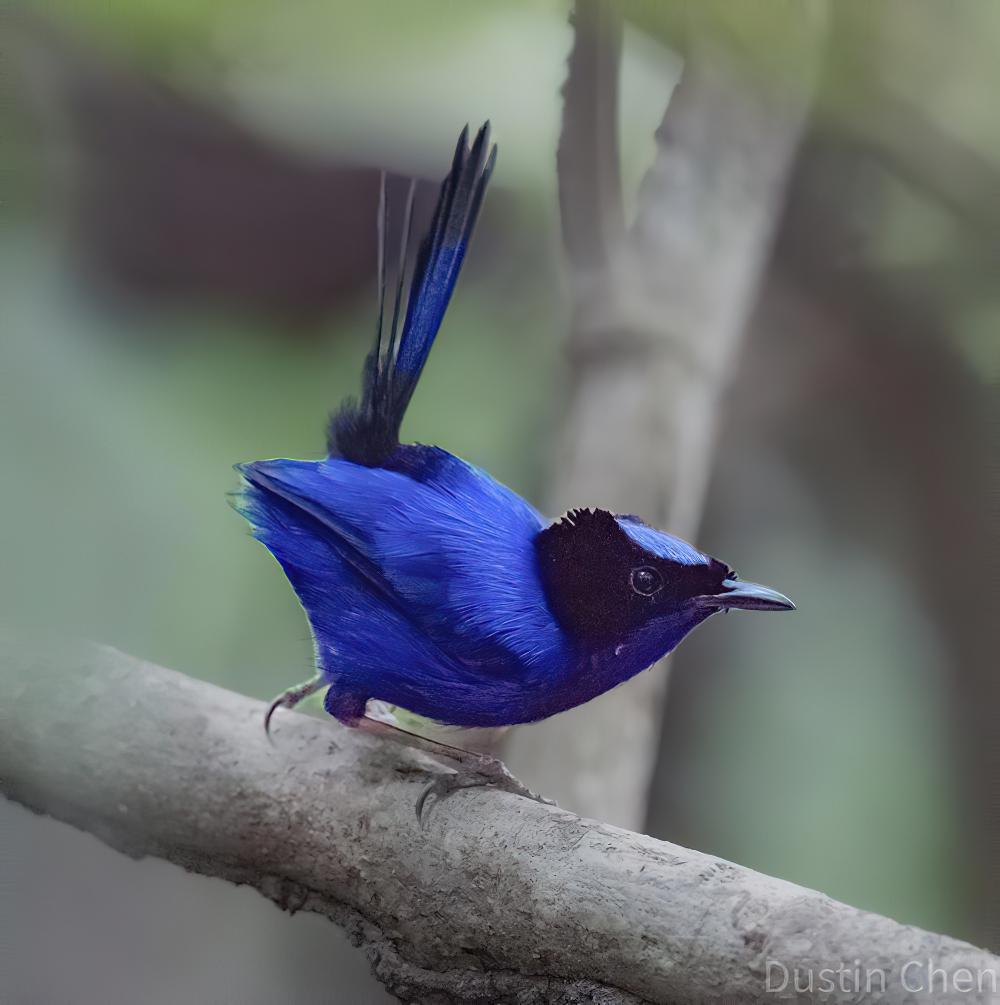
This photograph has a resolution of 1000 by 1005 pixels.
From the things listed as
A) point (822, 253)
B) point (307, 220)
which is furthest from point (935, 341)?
point (307, 220)

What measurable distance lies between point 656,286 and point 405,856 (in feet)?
2.77

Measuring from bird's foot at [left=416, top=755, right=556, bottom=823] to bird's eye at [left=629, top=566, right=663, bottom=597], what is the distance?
21 centimetres

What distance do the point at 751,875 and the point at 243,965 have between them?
0.61m

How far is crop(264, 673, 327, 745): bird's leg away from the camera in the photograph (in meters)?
1.12

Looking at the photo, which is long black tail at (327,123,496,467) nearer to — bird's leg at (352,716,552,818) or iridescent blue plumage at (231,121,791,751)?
iridescent blue plumage at (231,121,791,751)

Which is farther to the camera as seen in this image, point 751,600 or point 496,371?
point 496,371

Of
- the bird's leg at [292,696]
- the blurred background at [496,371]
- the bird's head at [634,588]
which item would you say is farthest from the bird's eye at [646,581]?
the blurred background at [496,371]

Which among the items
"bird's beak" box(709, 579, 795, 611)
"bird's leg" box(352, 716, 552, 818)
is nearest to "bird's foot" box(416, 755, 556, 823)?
"bird's leg" box(352, 716, 552, 818)

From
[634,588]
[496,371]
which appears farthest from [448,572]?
[496,371]

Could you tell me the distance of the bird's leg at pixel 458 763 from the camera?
102 cm

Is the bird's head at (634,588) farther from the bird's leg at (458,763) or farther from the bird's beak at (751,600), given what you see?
the bird's leg at (458,763)

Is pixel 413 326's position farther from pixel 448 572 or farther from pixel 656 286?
pixel 656 286

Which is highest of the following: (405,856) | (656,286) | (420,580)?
(656,286)

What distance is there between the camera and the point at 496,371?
1.55 m
